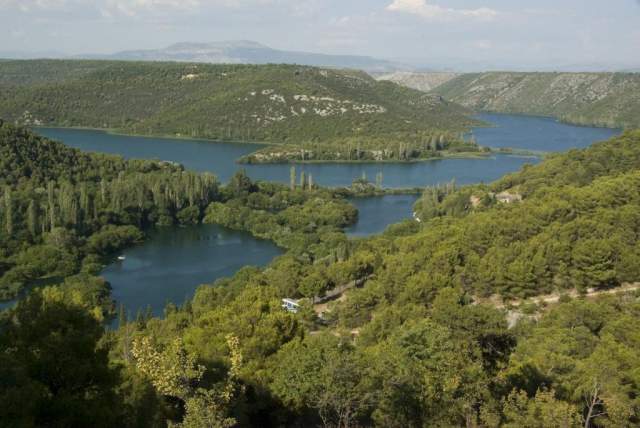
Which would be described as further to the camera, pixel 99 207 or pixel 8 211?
pixel 99 207

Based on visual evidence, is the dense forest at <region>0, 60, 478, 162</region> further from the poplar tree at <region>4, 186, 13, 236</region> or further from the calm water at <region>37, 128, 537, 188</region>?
the poplar tree at <region>4, 186, 13, 236</region>

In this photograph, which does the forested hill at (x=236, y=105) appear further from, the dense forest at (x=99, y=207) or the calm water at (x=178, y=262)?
the calm water at (x=178, y=262)

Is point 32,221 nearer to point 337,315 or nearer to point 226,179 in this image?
point 337,315

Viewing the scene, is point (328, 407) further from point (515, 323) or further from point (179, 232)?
point (179, 232)

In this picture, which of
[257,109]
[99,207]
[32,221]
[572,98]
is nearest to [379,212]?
[99,207]

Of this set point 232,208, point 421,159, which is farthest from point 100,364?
point 421,159

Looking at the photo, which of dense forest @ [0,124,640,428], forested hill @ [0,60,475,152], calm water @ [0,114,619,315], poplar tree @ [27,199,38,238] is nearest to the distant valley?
calm water @ [0,114,619,315]
